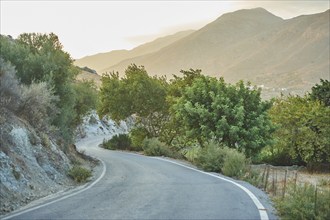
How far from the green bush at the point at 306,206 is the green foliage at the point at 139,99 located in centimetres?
3314

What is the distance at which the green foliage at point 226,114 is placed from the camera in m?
26.0

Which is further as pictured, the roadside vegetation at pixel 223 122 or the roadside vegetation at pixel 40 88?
the roadside vegetation at pixel 223 122

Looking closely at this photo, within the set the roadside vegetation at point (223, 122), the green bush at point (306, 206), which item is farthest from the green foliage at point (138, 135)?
the green bush at point (306, 206)

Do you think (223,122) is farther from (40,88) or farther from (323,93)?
(323,93)

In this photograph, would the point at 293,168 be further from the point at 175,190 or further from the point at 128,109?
the point at 175,190

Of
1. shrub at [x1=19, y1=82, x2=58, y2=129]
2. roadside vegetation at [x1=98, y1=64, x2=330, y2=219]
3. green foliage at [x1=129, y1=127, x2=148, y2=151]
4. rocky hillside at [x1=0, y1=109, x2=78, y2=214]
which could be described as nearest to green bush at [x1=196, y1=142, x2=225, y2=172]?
roadside vegetation at [x1=98, y1=64, x2=330, y2=219]

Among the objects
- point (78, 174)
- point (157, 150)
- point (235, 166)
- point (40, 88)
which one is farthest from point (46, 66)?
point (157, 150)

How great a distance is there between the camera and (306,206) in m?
8.82

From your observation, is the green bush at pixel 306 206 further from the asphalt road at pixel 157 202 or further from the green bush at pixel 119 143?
the green bush at pixel 119 143

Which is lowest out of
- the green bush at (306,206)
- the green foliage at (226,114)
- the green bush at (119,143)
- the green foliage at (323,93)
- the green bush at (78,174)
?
the green bush at (119,143)

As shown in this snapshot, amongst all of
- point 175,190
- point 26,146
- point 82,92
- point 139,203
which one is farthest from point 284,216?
point 82,92

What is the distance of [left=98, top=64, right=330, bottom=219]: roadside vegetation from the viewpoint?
23.5 meters

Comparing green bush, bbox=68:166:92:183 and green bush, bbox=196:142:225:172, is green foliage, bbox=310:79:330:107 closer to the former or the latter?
green bush, bbox=196:142:225:172

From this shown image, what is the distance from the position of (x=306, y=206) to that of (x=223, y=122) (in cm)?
1671
